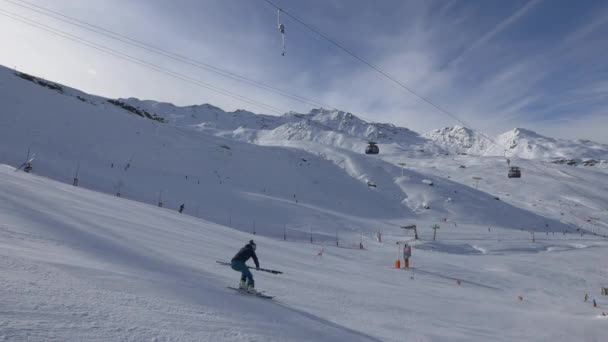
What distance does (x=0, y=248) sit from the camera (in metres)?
7.17

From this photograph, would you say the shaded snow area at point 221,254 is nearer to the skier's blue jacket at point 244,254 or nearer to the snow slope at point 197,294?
the snow slope at point 197,294

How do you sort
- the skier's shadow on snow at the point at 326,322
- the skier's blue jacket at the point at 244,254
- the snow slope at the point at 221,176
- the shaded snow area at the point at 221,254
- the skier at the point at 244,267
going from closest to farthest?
the shaded snow area at the point at 221,254
the skier's shadow on snow at the point at 326,322
the skier at the point at 244,267
the skier's blue jacket at the point at 244,254
the snow slope at the point at 221,176

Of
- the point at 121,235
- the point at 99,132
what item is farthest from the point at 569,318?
the point at 99,132

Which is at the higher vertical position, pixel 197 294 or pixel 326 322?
pixel 197 294

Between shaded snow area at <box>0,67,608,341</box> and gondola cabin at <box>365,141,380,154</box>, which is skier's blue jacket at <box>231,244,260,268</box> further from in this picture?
gondola cabin at <box>365,141,380,154</box>

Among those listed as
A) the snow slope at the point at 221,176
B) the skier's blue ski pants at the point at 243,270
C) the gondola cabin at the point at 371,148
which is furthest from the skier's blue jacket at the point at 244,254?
the gondola cabin at the point at 371,148

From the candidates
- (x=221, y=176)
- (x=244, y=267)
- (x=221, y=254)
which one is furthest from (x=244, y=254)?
(x=221, y=176)

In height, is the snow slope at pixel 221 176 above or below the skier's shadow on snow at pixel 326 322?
above

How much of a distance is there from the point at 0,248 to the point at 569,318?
17.5 metres

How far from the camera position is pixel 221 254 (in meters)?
15.3

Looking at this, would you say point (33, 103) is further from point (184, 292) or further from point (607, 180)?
point (607, 180)

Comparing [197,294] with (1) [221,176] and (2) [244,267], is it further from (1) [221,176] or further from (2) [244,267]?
(1) [221,176]

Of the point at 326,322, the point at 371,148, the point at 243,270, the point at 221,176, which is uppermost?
the point at 371,148

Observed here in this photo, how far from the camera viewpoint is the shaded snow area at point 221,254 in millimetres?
6129
